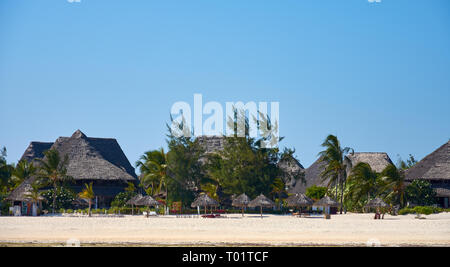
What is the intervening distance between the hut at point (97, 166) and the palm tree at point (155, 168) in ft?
6.63

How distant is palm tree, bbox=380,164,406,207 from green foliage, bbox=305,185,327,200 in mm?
8565

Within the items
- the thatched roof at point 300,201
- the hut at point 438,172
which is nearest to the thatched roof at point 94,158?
the thatched roof at point 300,201

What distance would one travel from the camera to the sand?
22594mm

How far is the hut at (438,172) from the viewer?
4081 cm

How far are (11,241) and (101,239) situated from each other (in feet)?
9.95

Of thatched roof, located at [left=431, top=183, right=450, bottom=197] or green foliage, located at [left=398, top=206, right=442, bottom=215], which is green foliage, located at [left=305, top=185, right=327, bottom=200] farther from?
green foliage, located at [left=398, top=206, right=442, bottom=215]

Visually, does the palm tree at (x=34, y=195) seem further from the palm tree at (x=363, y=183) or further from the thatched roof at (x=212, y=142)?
the palm tree at (x=363, y=183)

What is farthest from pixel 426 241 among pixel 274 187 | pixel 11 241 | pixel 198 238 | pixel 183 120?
pixel 183 120

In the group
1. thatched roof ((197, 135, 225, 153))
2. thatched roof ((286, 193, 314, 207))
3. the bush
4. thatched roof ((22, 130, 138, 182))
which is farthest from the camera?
thatched roof ((197, 135, 225, 153))

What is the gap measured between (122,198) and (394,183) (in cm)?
1699

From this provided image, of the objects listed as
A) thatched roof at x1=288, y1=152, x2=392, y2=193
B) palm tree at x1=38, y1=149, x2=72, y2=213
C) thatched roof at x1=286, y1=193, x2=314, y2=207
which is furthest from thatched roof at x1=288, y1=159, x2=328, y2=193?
palm tree at x1=38, y1=149, x2=72, y2=213

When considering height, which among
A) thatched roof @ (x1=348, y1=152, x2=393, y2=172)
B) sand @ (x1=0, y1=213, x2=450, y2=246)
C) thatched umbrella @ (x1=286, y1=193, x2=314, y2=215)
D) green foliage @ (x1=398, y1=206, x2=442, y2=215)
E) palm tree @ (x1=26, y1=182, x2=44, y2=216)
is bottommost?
sand @ (x1=0, y1=213, x2=450, y2=246)

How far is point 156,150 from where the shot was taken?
42844 millimetres

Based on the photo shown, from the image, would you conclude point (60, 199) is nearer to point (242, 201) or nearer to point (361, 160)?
point (242, 201)
